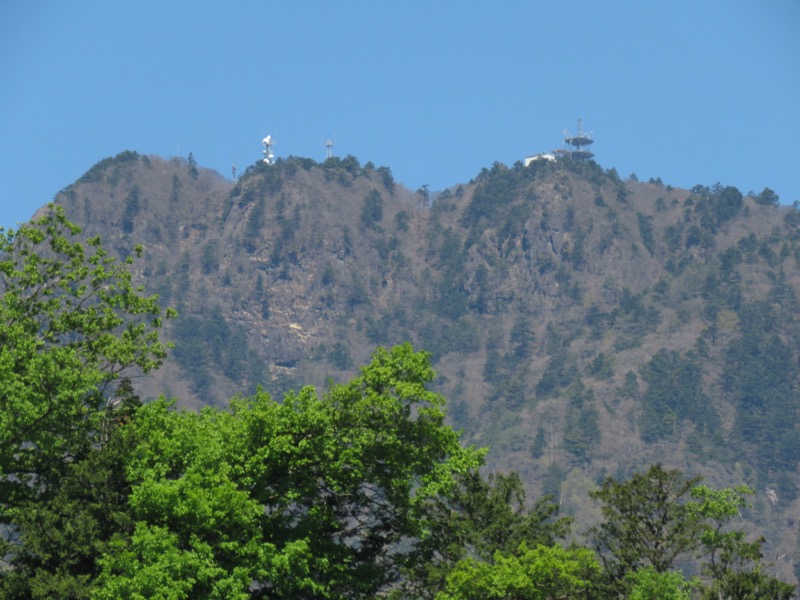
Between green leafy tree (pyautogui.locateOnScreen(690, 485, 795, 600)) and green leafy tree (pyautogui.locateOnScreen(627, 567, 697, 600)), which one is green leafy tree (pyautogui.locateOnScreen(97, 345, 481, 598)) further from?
green leafy tree (pyautogui.locateOnScreen(690, 485, 795, 600))

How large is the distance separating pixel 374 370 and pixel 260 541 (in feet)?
19.6

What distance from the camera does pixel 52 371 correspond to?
49625mm

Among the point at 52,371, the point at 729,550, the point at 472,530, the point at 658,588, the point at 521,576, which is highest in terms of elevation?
the point at 52,371

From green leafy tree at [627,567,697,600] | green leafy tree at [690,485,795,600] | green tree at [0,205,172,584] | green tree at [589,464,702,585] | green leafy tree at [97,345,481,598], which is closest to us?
green leafy tree at [97,345,481,598]

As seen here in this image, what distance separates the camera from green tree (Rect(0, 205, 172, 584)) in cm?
4950

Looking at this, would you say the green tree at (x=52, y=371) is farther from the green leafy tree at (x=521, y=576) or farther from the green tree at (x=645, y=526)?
the green tree at (x=645, y=526)

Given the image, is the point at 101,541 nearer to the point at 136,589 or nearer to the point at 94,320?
the point at 136,589

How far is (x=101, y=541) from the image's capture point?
4922cm

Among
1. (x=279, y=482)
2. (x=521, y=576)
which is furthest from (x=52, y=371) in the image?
(x=521, y=576)

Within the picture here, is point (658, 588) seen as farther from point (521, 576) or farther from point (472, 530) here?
point (472, 530)

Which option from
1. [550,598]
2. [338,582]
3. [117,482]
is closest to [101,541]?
[117,482]

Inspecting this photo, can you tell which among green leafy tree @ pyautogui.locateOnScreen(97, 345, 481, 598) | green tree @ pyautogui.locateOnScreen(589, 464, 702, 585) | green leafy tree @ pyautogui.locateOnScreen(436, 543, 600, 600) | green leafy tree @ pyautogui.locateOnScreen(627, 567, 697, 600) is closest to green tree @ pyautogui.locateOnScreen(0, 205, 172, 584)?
green leafy tree @ pyautogui.locateOnScreen(97, 345, 481, 598)

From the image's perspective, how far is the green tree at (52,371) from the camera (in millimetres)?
49500

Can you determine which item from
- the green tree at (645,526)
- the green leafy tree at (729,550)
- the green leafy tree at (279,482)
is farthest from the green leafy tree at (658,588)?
the green tree at (645,526)
